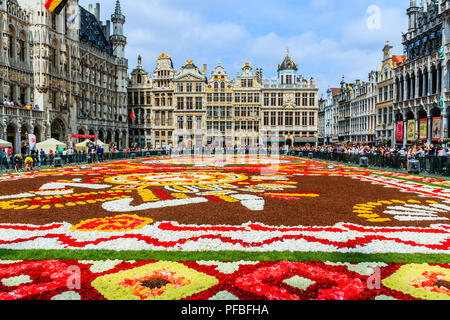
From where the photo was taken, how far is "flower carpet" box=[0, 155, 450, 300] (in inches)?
126

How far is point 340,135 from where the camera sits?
6406 cm

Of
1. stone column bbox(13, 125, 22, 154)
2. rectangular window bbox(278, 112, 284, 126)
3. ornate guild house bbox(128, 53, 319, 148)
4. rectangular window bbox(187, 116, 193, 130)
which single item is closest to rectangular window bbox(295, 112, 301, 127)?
ornate guild house bbox(128, 53, 319, 148)

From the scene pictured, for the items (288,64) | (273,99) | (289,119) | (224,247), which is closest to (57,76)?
(273,99)

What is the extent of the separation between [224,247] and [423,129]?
35.0 m

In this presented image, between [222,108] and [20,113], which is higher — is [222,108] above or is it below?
above

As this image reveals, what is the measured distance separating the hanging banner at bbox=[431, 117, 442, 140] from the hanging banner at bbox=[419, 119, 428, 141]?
103 centimetres

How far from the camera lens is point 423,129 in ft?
110

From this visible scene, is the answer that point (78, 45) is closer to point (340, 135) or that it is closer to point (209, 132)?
point (209, 132)

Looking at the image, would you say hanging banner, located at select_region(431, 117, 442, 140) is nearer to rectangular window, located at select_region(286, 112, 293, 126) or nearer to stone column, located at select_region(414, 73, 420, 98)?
stone column, located at select_region(414, 73, 420, 98)

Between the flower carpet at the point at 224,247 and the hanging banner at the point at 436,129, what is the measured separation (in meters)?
26.5

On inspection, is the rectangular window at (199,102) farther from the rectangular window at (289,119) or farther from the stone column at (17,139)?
the stone column at (17,139)

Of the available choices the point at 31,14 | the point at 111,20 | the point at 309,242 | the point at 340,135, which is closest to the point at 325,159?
the point at 309,242

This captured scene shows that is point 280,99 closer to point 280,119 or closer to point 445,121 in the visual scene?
point 280,119
